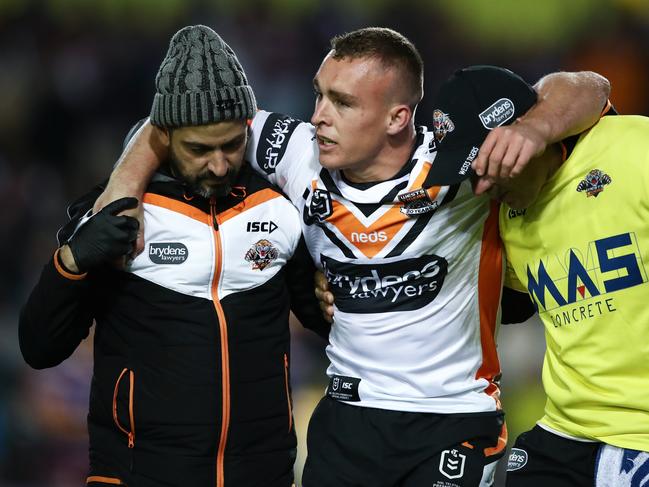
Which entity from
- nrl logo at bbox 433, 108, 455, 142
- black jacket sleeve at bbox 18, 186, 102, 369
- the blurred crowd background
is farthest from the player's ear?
the blurred crowd background

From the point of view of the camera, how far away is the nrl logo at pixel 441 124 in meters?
3.18

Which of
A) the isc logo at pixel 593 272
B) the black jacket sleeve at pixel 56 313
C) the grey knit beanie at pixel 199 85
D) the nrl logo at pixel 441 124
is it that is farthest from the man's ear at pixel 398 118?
the black jacket sleeve at pixel 56 313

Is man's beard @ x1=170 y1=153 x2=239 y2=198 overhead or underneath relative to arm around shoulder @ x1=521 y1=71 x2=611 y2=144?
underneath

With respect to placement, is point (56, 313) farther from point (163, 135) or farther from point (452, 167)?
point (452, 167)

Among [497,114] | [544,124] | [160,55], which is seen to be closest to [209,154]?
[497,114]

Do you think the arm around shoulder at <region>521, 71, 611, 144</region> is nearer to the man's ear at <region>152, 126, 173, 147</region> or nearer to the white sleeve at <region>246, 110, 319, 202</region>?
the white sleeve at <region>246, 110, 319, 202</region>

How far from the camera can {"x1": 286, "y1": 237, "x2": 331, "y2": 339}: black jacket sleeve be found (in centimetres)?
370

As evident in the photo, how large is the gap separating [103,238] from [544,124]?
4.47 feet

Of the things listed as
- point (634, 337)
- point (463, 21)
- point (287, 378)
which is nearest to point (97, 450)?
point (287, 378)

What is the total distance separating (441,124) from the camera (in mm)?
3217

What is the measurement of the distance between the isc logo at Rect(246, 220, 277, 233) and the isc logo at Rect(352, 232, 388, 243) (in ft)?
0.96

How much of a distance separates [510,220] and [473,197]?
6.7 inches

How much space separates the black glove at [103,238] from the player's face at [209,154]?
25 centimetres

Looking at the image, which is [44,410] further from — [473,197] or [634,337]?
[634,337]
